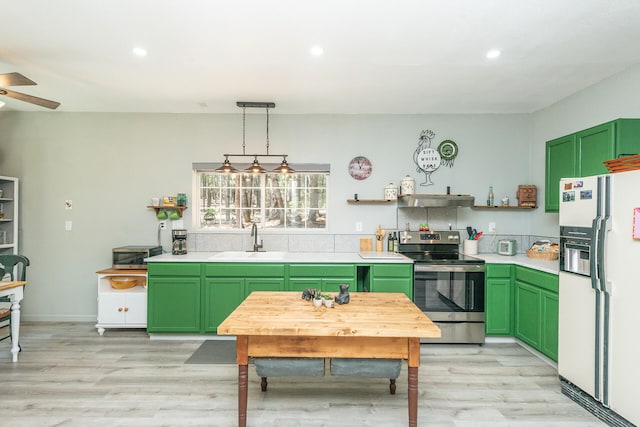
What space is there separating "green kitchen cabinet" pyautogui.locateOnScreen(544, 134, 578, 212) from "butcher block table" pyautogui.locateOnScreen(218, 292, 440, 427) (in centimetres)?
232

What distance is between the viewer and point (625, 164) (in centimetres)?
213

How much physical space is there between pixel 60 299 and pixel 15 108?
237 cm

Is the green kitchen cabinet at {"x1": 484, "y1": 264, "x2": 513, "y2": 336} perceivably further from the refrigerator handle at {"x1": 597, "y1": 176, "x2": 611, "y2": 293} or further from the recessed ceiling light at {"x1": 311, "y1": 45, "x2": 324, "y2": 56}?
the recessed ceiling light at {"x1": 311, "y1": 45, "x2": 324, "y2": 56}

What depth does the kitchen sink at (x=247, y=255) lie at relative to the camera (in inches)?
144

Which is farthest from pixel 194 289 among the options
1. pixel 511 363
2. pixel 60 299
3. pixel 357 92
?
pixel 511 363

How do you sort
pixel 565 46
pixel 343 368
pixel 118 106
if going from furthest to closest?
1. pixel 118 106
2. pixel 565 46
3. pixel 343 368

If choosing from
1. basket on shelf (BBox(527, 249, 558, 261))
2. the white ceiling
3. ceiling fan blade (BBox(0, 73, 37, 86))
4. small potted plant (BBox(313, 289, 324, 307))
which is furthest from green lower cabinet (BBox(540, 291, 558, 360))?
ceiling fan blade (BBox(0, 73, 37, 86))

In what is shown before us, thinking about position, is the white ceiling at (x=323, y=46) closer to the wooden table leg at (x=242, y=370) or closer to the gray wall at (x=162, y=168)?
the gray wall at (x=162, y=168)

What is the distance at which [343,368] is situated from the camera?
199 centimetres

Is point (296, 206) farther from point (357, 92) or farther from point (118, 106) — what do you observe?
point (118, 106)

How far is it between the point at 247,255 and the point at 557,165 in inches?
131

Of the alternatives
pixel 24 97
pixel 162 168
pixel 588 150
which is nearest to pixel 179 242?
pixel 162 168

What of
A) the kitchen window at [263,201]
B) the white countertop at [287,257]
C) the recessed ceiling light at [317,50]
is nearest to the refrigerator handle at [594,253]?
the white countertop at [287,257]

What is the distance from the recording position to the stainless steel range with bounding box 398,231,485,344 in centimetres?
354
